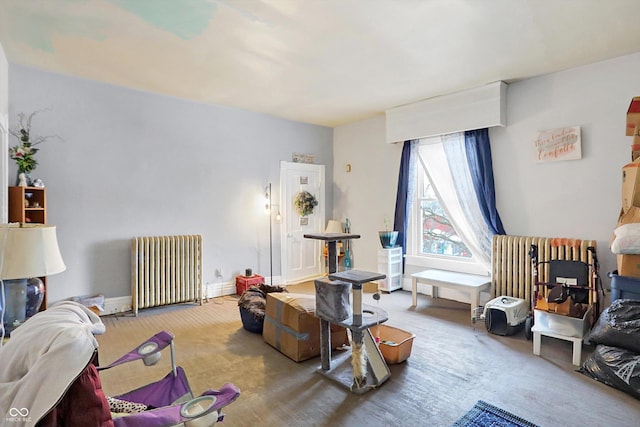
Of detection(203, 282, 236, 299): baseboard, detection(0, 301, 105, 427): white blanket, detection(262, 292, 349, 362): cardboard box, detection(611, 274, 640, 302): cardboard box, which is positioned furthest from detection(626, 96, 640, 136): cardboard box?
detection(203, 282, 236, 299): baseboard

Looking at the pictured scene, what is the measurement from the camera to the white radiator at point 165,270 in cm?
418

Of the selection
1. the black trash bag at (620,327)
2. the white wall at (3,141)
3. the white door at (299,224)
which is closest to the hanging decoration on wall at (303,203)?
the white door at (299,224)

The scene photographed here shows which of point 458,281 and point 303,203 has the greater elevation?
point 303,203

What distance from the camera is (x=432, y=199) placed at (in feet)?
16.6

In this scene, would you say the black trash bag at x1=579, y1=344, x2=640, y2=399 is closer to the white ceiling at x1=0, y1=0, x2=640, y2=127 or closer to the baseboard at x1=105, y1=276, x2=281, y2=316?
the white ceiling at x1=0, y1=0, x2=640, y2=127

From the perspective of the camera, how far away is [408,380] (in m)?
2.64

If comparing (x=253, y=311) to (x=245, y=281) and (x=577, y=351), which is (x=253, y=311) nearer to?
(x=245, y=281)

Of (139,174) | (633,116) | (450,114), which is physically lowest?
(139,174)

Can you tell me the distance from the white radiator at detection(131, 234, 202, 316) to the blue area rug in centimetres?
352

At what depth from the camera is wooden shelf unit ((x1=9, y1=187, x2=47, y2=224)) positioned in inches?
132

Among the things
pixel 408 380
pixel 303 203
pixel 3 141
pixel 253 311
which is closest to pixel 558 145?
pixel 408 380

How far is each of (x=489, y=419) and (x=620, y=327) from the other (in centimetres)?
134

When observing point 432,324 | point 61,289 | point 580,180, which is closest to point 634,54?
point 580,180

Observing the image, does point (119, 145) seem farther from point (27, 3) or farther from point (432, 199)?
point (432, 199)
